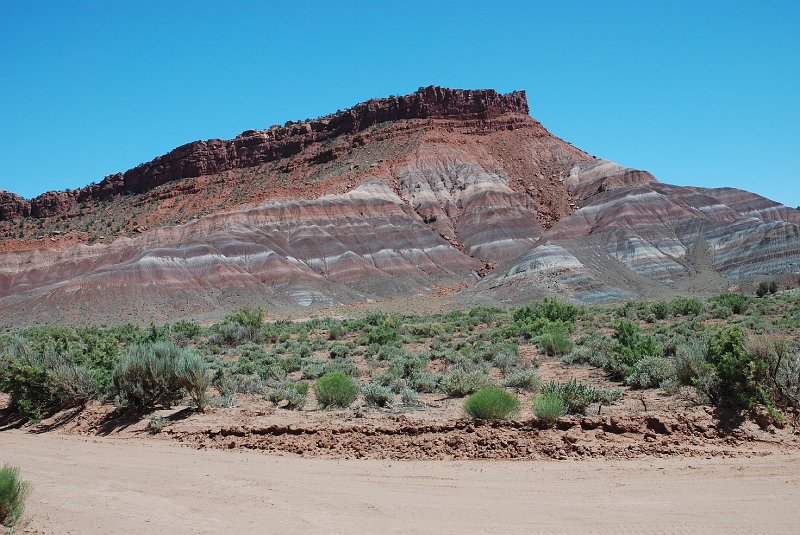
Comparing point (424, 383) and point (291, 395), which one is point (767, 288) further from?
point (291, 395)

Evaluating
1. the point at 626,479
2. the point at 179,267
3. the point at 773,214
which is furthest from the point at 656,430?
the point at 773,214

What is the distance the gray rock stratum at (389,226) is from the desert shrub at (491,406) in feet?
147

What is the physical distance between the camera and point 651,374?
13.4 metres

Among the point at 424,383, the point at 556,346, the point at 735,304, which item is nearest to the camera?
the point at 424,383

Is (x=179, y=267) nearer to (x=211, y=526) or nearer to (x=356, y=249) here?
(x=356, y=249)

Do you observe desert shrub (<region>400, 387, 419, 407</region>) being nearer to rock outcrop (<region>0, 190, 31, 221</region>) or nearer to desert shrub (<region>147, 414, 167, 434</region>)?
desert shrub (<region>147, 414, 167, 434</region>)

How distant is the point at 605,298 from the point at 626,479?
47.3m

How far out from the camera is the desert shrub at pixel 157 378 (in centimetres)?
1276

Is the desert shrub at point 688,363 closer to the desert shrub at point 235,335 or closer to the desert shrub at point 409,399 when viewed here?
the desert shrub at point 409,399

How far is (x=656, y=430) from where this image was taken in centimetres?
909

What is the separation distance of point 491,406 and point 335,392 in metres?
3.64

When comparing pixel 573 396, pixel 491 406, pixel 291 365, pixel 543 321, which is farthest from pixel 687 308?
pixel 491 406

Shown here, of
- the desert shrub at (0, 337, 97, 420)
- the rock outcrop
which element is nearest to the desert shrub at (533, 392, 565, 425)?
the desert shrub at (0, 337, 97, 420)

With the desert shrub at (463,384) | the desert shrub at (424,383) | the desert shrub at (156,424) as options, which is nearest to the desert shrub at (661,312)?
the desert shrub at (424,383)
